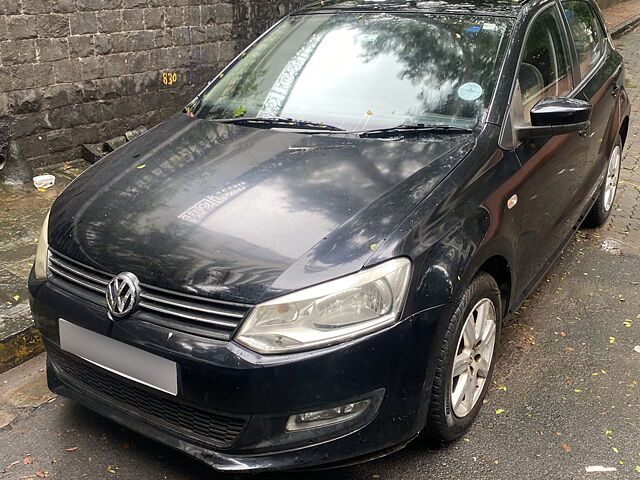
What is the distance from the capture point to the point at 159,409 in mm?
2412

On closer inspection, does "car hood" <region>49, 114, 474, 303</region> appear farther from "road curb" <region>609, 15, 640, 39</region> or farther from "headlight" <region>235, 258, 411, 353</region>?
"road curb" <region>609, 15, 640, 39</region>

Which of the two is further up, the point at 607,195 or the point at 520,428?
the point at 607,195

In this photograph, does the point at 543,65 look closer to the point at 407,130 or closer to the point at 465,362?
the point at 407,130

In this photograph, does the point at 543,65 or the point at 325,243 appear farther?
the point at 543,65

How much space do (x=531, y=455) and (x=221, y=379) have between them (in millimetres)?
1389

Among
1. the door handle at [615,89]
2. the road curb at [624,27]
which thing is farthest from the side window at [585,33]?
the road curb at [624,27]

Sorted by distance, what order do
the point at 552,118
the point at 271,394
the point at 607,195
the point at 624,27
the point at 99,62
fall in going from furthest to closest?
1. the point at 624,27
2. the point at 99,62
3. the point at 607,195
4. the point at 552,118
5. the point at 271,394

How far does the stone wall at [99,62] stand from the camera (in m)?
5.64

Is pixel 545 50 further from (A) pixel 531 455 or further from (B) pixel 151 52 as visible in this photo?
(B) pixel 151 52

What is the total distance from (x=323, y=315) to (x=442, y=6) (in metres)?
2.16

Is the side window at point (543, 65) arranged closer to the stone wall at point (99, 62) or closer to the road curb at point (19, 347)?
the road curb at point (19, 347)

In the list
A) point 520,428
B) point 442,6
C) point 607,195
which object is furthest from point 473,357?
point 607,195

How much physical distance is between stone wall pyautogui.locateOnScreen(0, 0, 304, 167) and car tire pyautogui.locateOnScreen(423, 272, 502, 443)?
4.52m

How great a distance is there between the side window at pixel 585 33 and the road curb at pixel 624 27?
1220 cm
